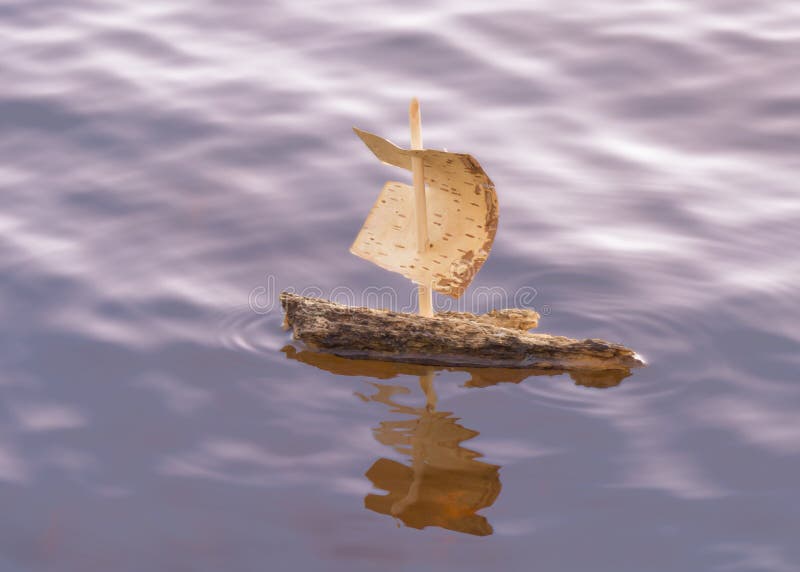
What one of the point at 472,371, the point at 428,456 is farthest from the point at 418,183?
the point at 428,456

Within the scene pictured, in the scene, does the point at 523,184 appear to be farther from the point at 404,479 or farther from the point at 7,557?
the point at 7,557

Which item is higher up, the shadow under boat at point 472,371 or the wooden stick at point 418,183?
the wooden stick at point 418,183

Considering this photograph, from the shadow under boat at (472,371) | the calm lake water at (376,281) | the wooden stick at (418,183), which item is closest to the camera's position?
the calm lake water at (376,281)

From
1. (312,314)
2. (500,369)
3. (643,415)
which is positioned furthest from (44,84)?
(643,415)

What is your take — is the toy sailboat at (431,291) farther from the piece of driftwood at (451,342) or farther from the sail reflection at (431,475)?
the sail reflection at (431,475)

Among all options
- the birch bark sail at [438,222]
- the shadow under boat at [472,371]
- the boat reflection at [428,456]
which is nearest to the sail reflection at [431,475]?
the boat reflection at [428,456]

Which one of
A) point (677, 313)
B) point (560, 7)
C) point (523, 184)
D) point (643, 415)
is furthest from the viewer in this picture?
point (560, 7)

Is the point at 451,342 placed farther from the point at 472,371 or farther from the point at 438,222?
the point at 438,222
